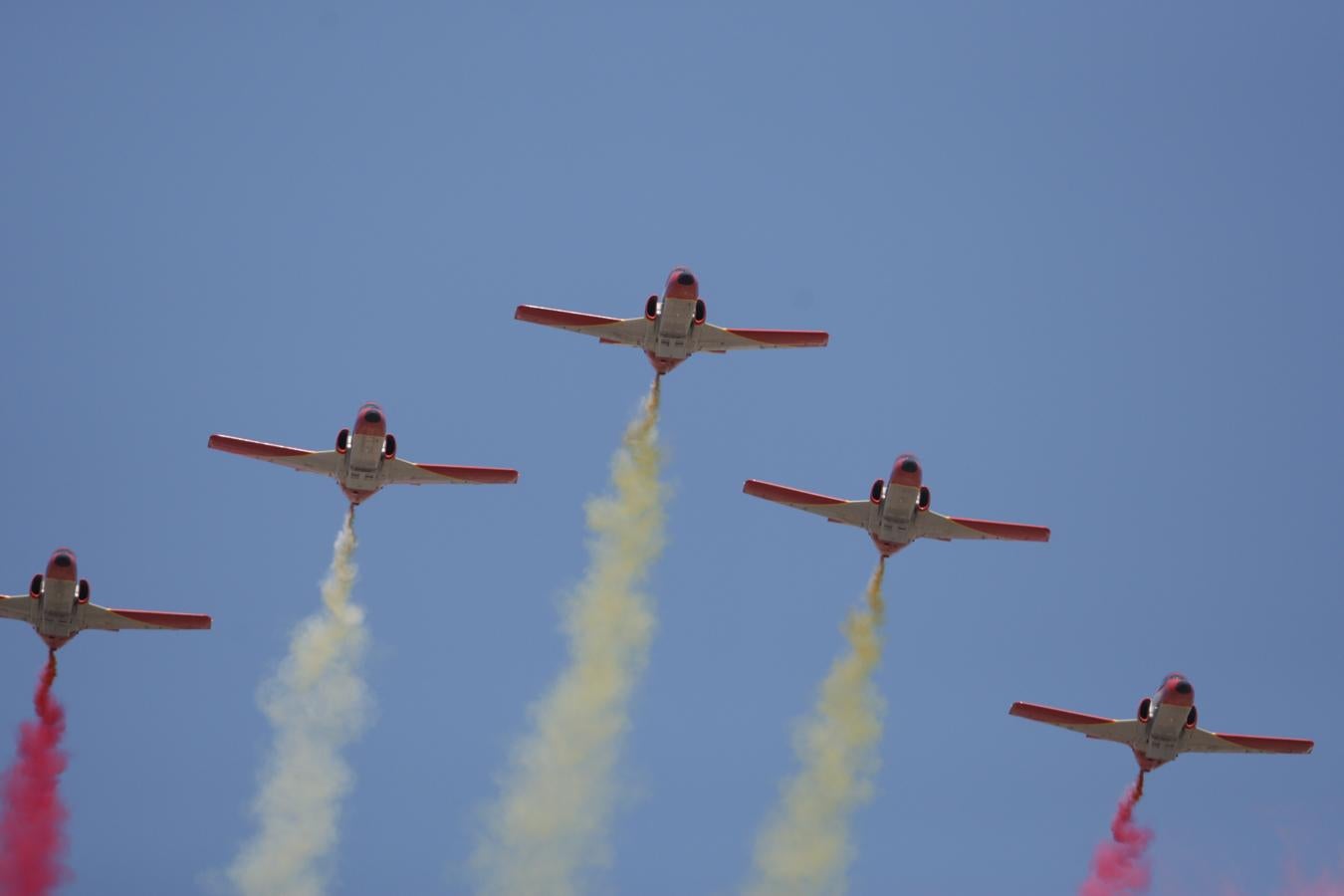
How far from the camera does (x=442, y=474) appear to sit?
93.0 m

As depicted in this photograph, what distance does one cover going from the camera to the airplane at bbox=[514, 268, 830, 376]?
90.8m

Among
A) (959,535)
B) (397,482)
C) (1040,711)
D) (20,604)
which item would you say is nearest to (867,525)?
(959,535)

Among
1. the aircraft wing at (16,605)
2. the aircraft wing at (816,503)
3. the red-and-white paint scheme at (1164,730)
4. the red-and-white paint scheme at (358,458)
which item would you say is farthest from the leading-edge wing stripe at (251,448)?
the red-and-white paint scheme at (1164,730)

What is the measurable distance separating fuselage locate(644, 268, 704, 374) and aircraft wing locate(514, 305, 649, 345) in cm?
50

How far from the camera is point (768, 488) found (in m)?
92.0

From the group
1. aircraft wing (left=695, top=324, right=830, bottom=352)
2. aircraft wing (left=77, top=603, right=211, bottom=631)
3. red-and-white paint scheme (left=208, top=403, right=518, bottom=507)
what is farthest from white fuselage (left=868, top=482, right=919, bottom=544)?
aircraft wing (left=77, top=603, right=211, bottom=631)

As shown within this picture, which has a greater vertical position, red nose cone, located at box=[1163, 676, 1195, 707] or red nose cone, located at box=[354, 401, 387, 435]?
red nose cone, located at box=[354, 401, 387, 435]

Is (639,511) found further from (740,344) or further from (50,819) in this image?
(50,819)

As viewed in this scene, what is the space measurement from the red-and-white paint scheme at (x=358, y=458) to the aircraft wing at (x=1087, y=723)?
Result: 23.7 meters

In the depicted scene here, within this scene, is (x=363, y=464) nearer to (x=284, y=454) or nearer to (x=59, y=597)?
(x=284, y=454)

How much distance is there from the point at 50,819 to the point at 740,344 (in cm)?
3273

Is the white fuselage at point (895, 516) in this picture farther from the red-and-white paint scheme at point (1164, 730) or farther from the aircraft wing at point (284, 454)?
the aircraft wing at point (284, 454)

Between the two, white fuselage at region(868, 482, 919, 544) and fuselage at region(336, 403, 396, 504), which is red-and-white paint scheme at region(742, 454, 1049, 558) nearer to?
white fuselage at region(868, 482, 919, 544)

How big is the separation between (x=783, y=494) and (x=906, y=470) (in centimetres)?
551
